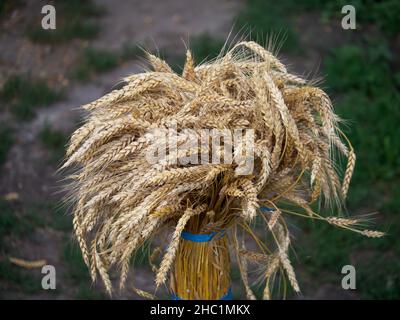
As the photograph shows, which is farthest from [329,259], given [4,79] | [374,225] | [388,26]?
[4,79]

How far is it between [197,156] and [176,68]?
12.0 feet

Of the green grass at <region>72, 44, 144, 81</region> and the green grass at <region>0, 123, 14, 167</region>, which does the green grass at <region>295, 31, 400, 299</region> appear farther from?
the green grass at <region>0, 123, 14, 167</region>

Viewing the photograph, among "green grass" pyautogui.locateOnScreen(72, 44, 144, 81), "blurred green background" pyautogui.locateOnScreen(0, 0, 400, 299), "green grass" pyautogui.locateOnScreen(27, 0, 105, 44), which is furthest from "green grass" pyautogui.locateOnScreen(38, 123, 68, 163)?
"green grass" pyautogui.locateOnScreen(27, 0, 105, 44)

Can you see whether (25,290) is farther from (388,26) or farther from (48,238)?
(388,26)

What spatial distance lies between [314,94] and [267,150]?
27cm

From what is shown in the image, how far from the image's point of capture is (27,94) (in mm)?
5270

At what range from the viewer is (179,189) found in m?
1.92

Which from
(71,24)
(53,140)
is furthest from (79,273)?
(71,24)

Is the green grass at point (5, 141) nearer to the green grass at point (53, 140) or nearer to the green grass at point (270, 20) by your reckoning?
the green grass at point (53, 140)

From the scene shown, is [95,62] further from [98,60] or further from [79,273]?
[79,273]

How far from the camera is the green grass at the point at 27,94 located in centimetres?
520

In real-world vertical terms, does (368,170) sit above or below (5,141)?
below

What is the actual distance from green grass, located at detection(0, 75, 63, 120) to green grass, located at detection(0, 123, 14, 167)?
0.87 feet

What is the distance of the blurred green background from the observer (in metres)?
3.93
